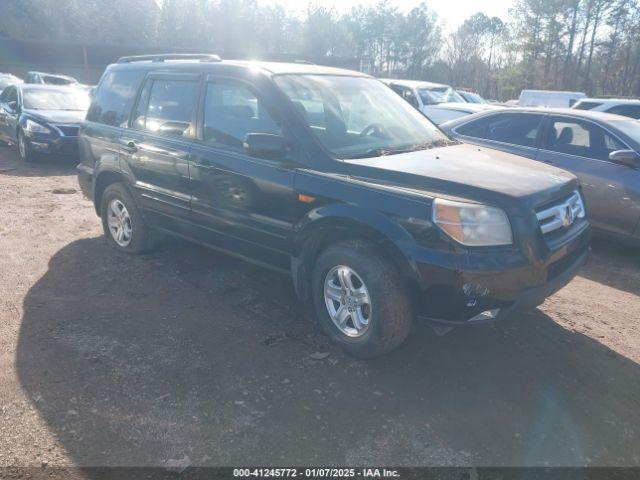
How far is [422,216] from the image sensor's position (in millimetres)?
3164

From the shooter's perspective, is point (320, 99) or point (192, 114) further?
point (192, 114)

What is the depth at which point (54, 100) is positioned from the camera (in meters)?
11.6

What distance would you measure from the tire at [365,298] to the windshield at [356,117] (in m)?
0.76

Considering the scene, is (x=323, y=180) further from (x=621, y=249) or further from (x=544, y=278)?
(x=621, y=249)

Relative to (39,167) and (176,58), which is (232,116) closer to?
(176,58)

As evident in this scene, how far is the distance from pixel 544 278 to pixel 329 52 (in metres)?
59.8

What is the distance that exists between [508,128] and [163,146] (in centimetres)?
441

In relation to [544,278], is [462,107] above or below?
above

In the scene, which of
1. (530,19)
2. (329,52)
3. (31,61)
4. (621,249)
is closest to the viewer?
(621,249)

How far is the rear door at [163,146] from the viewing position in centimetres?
458

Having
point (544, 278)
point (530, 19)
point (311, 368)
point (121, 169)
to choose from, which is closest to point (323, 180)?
point (311, 368)

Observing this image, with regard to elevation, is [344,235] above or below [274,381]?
above

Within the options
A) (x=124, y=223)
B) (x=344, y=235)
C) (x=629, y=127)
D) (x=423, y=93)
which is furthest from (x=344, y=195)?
(x=423, y=93)

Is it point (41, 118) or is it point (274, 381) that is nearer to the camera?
point (274, 381)
